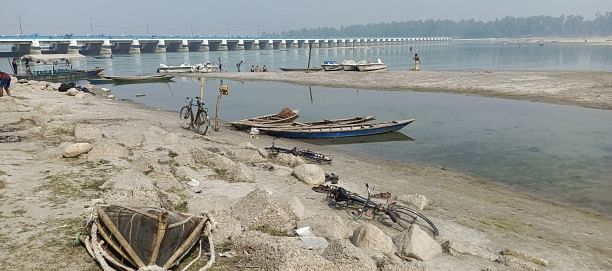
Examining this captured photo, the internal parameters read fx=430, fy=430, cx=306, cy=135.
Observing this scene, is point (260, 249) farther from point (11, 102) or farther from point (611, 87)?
point (611, 87)

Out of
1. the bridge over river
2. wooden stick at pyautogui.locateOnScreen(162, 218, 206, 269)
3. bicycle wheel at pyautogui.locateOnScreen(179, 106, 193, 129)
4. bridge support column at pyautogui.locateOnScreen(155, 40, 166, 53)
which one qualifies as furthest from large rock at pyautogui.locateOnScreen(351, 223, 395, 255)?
bridge support column at pyautogui.locateOnScreen(155, 40, 166, 53)

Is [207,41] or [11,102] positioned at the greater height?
[207,41]

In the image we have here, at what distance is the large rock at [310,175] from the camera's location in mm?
12250

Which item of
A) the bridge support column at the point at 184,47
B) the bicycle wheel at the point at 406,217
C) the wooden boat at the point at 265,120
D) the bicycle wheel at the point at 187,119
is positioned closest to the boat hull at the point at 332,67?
the wooden boat at the point at 265,120

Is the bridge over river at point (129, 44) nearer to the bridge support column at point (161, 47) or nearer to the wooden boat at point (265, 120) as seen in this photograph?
the bridge support column at point (161, 47)

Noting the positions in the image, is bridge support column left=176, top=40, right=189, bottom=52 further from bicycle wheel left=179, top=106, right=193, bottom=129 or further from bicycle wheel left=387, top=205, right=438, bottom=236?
bicycle wheel left=387, top=205, right=438, bottom=236

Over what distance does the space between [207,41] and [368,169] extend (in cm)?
16186

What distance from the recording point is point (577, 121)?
82.8 ft

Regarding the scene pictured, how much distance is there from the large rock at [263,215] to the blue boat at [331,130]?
13334 millimetres

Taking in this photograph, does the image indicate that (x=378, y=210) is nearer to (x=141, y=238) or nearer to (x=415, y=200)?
(x=415, y=200)

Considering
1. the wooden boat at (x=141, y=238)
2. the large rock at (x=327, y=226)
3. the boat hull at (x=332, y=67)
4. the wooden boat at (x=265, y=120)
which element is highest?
the boat hull at (x=332, y=67)

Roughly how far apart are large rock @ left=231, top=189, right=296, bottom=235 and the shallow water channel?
9526 millimetres

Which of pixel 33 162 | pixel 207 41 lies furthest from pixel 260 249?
pixel 207 41

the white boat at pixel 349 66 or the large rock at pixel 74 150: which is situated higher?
the white boat at pixel 349 66
